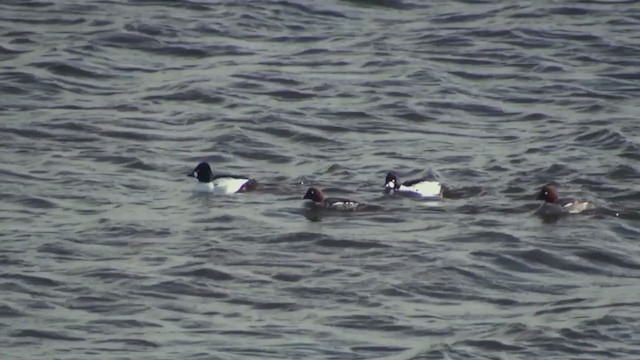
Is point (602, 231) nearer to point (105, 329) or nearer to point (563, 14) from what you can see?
point (105, 329)

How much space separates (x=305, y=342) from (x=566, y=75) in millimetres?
11020

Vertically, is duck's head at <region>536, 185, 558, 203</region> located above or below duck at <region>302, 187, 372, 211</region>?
above

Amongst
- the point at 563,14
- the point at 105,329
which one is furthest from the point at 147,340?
the point at 563,14

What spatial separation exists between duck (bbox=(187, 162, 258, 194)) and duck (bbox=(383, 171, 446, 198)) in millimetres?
1543

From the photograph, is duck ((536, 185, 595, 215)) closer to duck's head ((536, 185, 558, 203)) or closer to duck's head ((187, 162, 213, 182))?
duck's head ((536, 185, 558, 203))

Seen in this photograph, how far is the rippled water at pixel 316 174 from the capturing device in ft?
50.8

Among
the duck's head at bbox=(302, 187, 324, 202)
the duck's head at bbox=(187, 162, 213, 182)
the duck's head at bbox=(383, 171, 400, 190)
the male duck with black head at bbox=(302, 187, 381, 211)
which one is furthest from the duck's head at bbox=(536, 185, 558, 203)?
the duck's head at bbox=(187, 162, 213, 182)

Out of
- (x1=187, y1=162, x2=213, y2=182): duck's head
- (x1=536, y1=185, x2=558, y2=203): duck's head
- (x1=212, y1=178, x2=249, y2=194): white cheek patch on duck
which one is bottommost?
(x1=212, y1=178, x2=249, y2=194): white cheek patch on duck

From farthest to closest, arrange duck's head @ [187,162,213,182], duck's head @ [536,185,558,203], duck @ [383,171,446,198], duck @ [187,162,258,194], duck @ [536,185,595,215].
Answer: duck's head @ [187,162,213,182]
duck @ [187,162,258,194]
duck @ [383,171,446,198]
duck's head @ [536,185,558,203]
duck @ [536,185,595,215]

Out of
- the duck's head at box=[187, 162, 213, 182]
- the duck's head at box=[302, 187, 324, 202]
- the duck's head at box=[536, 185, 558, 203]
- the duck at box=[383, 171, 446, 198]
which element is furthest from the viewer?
the duck's head at box=[187, 162, 213, 182]

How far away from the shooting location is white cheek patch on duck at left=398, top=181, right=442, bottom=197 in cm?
1981

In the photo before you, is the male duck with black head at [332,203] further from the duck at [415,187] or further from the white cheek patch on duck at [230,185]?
the white cheek patch on duck at [230,185]

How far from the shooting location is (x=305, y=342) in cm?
1499

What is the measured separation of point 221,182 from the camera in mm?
20547
